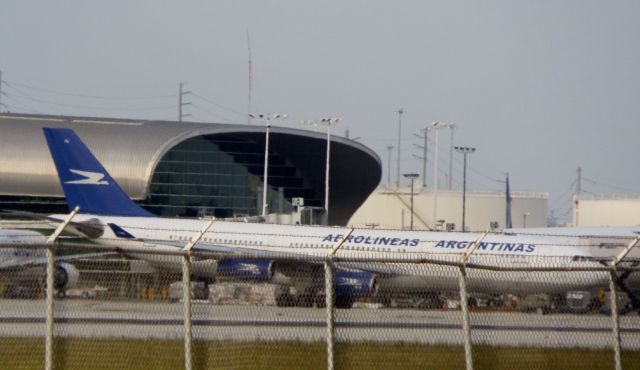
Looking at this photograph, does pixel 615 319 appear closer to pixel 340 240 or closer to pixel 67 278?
pixel 67 278

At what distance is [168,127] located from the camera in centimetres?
7800

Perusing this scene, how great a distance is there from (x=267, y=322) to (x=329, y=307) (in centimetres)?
124

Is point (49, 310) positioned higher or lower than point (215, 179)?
lower

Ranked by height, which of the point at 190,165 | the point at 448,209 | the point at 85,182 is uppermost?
the point at 190,165

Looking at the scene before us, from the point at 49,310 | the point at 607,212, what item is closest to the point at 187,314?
the point at 49,310

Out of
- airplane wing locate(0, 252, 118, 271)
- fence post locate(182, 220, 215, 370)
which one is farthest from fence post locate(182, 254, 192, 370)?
airplane wing locate(0, 252, 118, 271)

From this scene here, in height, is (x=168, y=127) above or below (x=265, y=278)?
above

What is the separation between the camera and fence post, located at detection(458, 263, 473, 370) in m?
16.7

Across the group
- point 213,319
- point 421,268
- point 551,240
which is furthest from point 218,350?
point 551,240

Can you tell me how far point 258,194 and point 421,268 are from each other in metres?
60.1

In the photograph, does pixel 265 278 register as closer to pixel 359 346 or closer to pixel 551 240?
pixel 359 346

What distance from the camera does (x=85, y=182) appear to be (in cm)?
4881

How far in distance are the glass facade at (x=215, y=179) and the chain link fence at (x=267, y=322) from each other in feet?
195

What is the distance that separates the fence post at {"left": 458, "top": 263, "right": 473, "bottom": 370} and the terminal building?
191 ft
